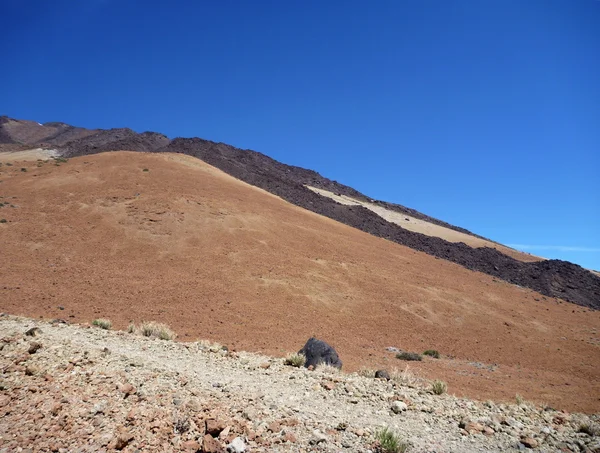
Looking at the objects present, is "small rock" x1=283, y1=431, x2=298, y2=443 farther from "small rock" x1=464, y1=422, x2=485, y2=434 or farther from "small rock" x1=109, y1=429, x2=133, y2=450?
"small rock" x1=464, y1=422, x2=485, y2=434

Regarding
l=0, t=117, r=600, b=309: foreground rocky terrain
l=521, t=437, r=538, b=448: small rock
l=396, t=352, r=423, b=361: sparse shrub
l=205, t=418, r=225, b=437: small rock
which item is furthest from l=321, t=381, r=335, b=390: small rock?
l=0, t=117, r=600, b=309: foreground rocky terrain

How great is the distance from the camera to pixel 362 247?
29062mm

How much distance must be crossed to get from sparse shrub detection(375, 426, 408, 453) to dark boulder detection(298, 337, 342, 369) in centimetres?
414

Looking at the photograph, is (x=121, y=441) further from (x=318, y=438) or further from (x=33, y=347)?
(x=33, y=347)

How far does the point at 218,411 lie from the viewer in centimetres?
511

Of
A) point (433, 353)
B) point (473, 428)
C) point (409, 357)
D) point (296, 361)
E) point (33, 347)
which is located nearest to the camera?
point (473, 428)

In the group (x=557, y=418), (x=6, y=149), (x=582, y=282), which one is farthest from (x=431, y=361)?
(x=6, y=149)

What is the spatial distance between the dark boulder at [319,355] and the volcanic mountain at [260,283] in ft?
8.61

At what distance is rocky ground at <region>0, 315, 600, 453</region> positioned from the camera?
15.1 feet

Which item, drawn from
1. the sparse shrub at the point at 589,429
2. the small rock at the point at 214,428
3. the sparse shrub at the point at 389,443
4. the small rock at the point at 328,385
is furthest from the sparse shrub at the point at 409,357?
the small rock at the point at 214,428

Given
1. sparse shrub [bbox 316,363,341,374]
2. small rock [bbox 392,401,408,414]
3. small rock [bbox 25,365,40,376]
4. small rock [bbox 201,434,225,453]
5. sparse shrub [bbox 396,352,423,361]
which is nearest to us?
small rock [bbox 201,434,225,453]

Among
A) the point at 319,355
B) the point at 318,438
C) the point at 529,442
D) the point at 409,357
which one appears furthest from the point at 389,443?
the point at 409,357

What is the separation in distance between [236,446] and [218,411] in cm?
81

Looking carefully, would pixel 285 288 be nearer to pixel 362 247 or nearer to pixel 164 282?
pixel 164 282
